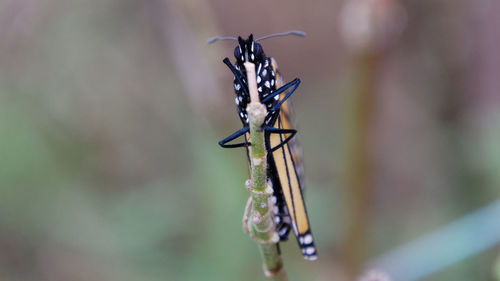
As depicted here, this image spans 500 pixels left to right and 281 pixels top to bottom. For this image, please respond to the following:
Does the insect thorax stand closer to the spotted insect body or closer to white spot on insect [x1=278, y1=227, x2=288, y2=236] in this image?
the spotted insect body

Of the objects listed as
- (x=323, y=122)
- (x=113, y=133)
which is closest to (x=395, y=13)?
(x=323, y=122)

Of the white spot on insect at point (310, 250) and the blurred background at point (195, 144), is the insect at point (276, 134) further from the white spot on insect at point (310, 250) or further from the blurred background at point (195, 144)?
the blurred background at point (195, 144)

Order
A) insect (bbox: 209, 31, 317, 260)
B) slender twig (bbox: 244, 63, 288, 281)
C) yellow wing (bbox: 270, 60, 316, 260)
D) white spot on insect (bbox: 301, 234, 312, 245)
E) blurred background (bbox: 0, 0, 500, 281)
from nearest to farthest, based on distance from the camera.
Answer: slender twig (bbox: 244, 63, 288, 281) < insect (bbox: 209, 31, 317, 260) < yellow wing (bbox: 270, 60, 316, 260) < white spot on insect (bbox: 301, 234, 312, 245) < blurred background (bbox: 0, 0, 500, 281)

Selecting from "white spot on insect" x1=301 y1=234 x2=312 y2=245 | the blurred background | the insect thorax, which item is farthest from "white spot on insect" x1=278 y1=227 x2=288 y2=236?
the blurred background

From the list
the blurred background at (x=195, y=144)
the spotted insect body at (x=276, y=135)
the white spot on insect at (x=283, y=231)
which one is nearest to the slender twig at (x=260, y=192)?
the spotted insect body at (x=276, y=135)

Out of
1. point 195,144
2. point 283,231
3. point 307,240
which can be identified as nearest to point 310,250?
point 307,240

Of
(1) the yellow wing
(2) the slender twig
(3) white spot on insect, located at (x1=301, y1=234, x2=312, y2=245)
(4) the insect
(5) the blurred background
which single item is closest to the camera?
(2) the slender twig

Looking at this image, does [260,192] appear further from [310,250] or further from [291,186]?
[310,250]
